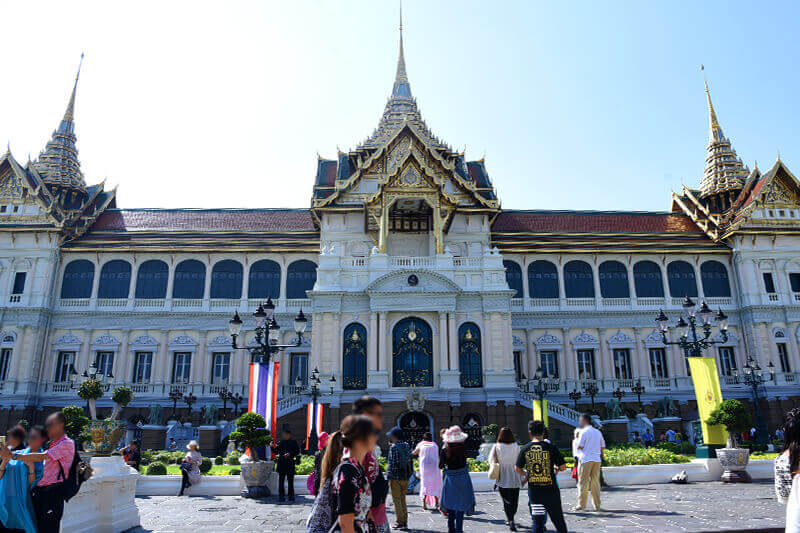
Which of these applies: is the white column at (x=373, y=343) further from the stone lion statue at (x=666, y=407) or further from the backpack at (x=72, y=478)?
the backpack at (x=72, y=478)

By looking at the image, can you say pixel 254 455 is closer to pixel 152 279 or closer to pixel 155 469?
pixel 155 469

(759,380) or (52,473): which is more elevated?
(759,380)

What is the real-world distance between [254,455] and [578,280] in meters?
24.9

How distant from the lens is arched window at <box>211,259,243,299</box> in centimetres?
3247

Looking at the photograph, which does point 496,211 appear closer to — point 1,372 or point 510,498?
point 510,498

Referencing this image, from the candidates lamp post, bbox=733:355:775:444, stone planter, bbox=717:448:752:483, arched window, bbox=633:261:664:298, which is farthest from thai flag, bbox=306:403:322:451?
lamp post, bbox=733:355:775:444

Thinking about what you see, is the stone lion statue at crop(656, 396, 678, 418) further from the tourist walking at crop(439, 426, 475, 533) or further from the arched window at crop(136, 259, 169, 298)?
the arched window at crop(136, 259, 169, 298)

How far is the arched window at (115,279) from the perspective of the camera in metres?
32.2

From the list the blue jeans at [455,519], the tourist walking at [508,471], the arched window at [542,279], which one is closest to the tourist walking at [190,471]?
Answer: the blue jeans at [455,519]

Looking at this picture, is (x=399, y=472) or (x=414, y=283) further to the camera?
(x=414, y=283)

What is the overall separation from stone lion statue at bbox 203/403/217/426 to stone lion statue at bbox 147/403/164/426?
7.83ft

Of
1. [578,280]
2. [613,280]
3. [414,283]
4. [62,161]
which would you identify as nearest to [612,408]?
[578,280]

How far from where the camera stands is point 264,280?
3269 cm

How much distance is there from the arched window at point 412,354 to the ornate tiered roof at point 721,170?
25.4 metres
